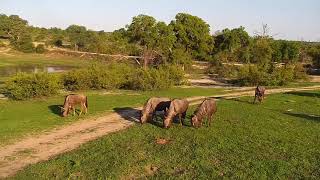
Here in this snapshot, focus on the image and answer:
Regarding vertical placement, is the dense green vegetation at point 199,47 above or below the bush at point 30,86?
above

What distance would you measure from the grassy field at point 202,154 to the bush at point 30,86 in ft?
46.2

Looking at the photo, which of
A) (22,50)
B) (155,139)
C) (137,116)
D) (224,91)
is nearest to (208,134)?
(155,139)

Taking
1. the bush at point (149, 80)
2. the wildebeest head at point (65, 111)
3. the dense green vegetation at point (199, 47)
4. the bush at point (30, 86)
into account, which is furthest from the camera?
the dense green vegetation at point (199, 47)

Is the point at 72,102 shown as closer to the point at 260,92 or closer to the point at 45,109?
the point at 45,109

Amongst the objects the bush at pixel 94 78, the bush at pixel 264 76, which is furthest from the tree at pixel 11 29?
the bush at pixel 264 76

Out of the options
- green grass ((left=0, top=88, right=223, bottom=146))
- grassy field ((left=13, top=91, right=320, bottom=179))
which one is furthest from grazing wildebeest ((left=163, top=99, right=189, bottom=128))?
green grass ((left=0, top=88, right=223, bottom=146))

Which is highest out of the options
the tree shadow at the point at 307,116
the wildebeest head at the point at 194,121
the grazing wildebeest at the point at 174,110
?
the grazing wildebeest at the point at 174,110

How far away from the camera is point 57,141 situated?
21.2 metres

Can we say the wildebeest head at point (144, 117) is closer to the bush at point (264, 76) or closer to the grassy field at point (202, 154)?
the grassy field at point (202, 154)

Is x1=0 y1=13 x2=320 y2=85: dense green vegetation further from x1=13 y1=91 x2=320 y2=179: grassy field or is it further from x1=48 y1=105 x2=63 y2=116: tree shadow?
x1=13 y1=91 x2=320 y2=179: grassy field

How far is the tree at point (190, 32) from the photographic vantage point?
71438mm

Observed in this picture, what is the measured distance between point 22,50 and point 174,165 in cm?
Result: 8371

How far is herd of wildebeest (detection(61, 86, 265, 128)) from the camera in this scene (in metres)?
23.1

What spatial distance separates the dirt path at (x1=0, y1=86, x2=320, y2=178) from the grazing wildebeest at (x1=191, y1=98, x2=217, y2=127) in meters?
3.86
